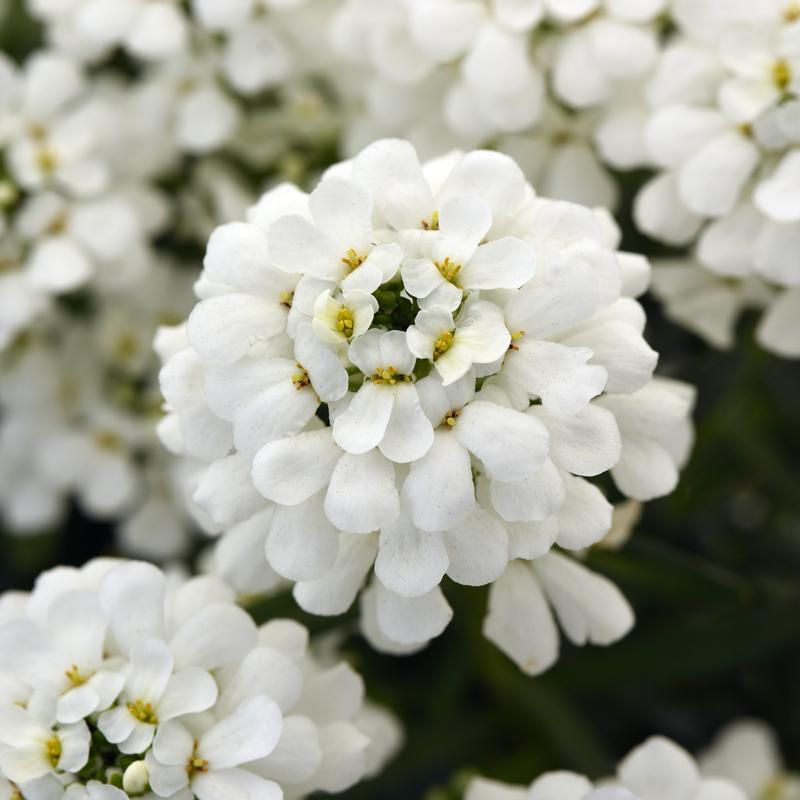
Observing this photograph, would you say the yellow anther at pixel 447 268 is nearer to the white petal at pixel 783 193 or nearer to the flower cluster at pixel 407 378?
the flower cluster at pixel 407 378

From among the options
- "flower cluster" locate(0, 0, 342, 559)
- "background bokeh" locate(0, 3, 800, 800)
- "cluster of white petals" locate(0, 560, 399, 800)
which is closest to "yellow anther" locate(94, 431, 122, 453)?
"flower cluster" locate(0, 0, 342, 559)

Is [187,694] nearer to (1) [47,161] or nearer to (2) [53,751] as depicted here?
(2) [53,751]

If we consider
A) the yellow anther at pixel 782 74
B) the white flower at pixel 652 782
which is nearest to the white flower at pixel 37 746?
the white flower at pixel 652 782

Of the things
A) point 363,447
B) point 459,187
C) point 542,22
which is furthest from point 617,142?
point 363,447

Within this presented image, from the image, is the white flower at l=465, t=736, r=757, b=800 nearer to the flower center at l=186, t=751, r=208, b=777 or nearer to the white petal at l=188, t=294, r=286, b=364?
the flower center at l=186, t=751, r=208, b=777

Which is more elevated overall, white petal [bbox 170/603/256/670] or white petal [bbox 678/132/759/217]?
white petal [bbox 678/132/759/217]

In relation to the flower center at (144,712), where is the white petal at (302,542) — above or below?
above

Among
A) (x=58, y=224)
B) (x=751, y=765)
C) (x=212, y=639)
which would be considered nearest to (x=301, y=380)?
(x=212, y=639)

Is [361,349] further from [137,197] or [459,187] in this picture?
[137,197]
